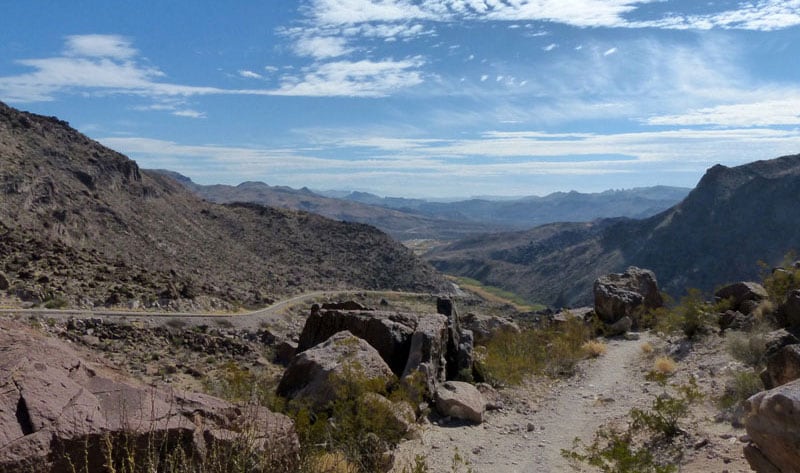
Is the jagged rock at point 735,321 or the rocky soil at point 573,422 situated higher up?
the jagged rock at point 735,321

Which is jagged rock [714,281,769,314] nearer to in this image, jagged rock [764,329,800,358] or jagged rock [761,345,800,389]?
jagged rock [764,329,800,358]

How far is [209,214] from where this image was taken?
8269cm

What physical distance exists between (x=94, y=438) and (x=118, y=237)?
184 ft

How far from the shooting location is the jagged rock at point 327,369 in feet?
32.3

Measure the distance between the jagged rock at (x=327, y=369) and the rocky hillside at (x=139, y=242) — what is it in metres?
22.6

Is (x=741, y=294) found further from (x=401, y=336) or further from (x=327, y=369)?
(x=327, y=369)

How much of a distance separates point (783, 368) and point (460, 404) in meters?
5.79

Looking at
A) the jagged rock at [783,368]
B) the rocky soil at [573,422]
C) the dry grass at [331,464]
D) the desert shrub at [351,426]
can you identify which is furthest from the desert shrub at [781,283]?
the dry grass at [331,464]

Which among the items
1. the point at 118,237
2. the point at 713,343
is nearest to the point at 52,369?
the point at 713,343

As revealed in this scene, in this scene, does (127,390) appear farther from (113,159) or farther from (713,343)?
(113,159)

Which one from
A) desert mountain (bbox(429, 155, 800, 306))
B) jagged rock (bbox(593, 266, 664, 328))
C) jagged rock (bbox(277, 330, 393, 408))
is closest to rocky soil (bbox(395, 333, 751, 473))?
jagged rock (bbox(277, 330, 393, 408))

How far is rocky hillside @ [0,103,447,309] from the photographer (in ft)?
112

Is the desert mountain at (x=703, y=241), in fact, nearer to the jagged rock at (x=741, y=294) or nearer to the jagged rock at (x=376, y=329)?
the jagged rock at (x=741, y=294)

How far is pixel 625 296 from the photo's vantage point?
26.4 meters
